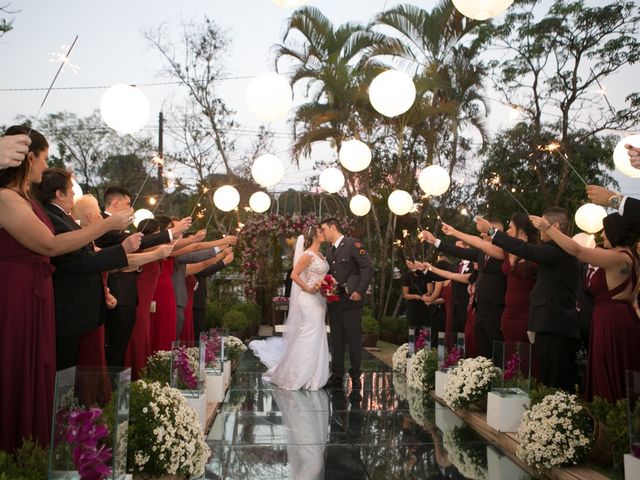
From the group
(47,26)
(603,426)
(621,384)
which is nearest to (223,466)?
(603,426)

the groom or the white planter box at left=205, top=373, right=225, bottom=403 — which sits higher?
the groom

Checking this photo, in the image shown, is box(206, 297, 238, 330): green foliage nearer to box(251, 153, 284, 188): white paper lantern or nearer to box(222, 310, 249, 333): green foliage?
box(222, 310, 249, 333): green foliage

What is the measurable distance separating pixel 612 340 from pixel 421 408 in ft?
9.32

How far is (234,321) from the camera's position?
13.2 meters

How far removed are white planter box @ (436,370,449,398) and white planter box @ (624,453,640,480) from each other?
3754mm

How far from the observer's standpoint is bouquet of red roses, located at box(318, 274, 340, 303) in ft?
27.9

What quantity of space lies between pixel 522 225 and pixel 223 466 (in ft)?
11.6

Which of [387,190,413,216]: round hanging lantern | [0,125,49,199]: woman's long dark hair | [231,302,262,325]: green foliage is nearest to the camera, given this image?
[0,125,49,199]: woman's long dark hair

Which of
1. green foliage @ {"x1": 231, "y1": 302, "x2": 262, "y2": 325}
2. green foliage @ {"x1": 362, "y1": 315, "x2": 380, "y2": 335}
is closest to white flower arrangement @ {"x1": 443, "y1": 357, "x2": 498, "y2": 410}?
green foliage @ {"x1": 362, "y1": 315, "x2": 380, "y2": 335}

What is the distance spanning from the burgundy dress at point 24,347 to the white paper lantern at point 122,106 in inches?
100

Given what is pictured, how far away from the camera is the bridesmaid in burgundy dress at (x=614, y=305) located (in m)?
4.58

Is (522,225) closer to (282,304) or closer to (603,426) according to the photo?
(603,426)

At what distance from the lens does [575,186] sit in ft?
59.8

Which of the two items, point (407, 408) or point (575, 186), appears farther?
point (575, 186)
